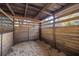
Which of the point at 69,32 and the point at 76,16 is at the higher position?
the point at 76,16

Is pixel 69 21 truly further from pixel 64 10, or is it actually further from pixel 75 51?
pixel 75 51

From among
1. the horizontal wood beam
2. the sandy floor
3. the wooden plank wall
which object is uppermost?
the horizontal wood beam

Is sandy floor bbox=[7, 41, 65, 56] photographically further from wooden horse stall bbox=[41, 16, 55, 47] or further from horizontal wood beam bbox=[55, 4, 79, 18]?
horizontal wood beam bbox=[55, 4, 79, 18]

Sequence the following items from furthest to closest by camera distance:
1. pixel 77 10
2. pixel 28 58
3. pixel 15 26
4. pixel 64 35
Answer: pixel 15 26
pixel 64 35
pixel 77 10
pixel 28 58

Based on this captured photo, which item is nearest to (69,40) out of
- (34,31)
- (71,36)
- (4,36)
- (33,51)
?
(71,36)

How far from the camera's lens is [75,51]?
1785mm

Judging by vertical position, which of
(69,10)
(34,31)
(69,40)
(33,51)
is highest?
(69,10)

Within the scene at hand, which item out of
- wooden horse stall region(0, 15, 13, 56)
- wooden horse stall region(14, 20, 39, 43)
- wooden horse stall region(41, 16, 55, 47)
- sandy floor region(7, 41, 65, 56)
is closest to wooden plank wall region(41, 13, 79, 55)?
sandy floor region(7, 41, 65, 56)

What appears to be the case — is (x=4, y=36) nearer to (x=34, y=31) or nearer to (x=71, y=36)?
(x=71, y=36)

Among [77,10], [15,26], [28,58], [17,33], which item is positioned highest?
[77,10]

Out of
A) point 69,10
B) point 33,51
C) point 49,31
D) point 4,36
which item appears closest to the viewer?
point 69,10

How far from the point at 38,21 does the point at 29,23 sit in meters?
0.39

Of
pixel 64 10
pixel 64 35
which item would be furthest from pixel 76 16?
pixel 64 35

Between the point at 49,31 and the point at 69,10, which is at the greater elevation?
the point at 69,10
